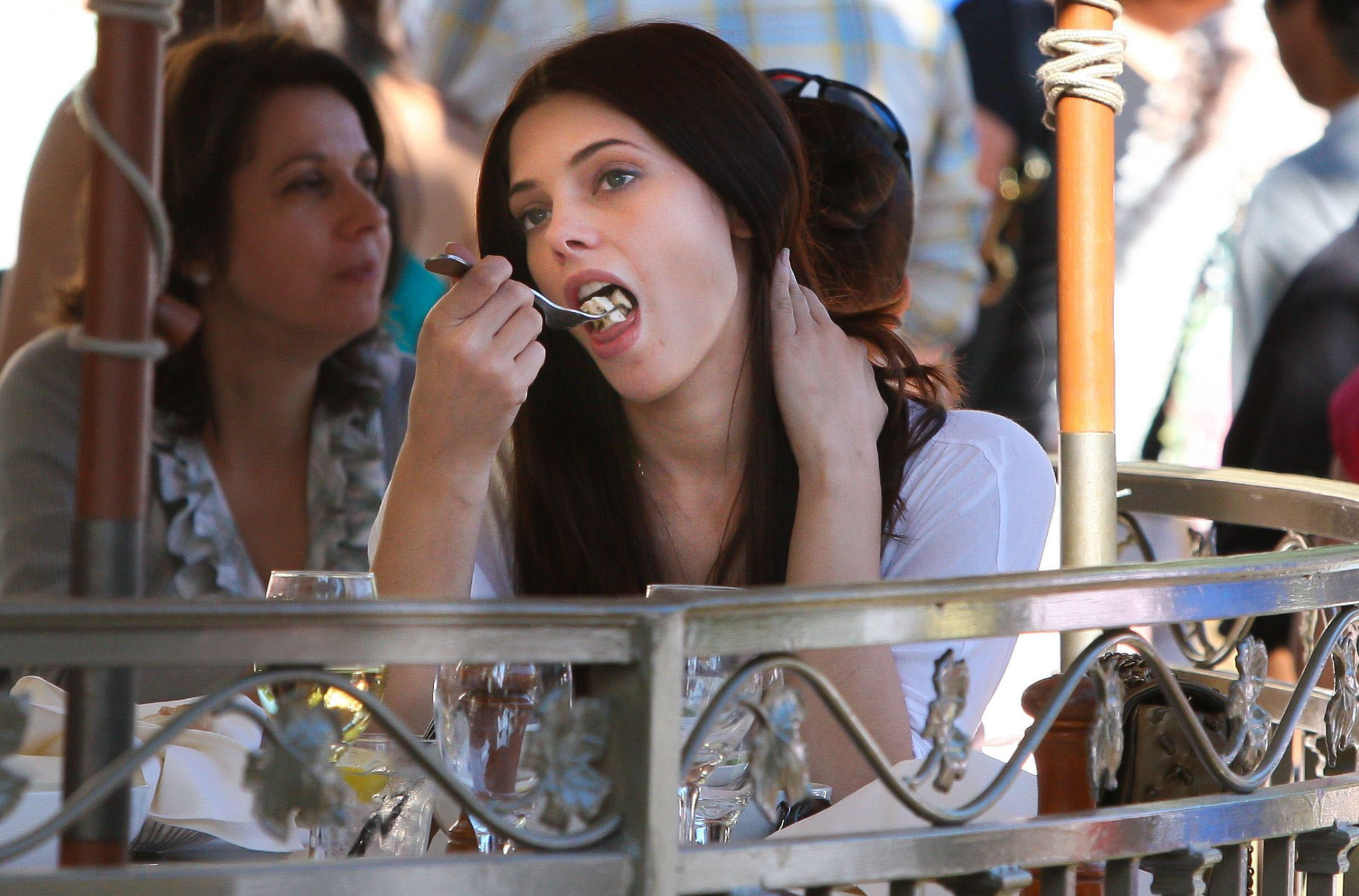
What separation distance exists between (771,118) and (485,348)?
1.42 ft

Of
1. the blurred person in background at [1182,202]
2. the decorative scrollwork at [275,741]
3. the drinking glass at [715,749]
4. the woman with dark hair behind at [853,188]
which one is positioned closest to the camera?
the decorative scrollwork at [275,741]

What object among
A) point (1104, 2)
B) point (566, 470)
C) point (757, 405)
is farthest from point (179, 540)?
point (1104, 2)

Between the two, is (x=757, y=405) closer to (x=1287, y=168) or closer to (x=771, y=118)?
(x=771, y=118)

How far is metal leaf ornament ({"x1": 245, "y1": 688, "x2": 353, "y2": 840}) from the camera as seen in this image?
47cm

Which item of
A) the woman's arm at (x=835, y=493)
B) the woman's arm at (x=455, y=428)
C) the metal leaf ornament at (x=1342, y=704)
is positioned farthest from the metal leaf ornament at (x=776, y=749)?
the woman's arm at (x=455, y=428)

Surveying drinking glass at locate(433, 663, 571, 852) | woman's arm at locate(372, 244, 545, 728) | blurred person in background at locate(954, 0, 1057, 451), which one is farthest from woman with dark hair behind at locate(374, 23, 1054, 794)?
blurred person in background at locate(954, 0, 1057, 451)

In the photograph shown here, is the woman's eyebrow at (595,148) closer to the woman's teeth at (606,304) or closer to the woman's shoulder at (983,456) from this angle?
the woman's teeth at (606,304)

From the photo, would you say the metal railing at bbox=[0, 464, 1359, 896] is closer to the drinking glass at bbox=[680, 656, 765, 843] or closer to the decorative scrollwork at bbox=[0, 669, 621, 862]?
the decorative scrollwork at bbox=[0, 669, 621, 862]

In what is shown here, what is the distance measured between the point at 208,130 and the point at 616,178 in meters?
1.17

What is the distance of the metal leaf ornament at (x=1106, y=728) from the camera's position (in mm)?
628

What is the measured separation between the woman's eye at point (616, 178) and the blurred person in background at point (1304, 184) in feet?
7.63

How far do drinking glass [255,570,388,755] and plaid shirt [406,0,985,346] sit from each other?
5.69ft

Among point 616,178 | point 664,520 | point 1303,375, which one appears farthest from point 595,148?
point 1303,375

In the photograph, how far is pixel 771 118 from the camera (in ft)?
4.98
